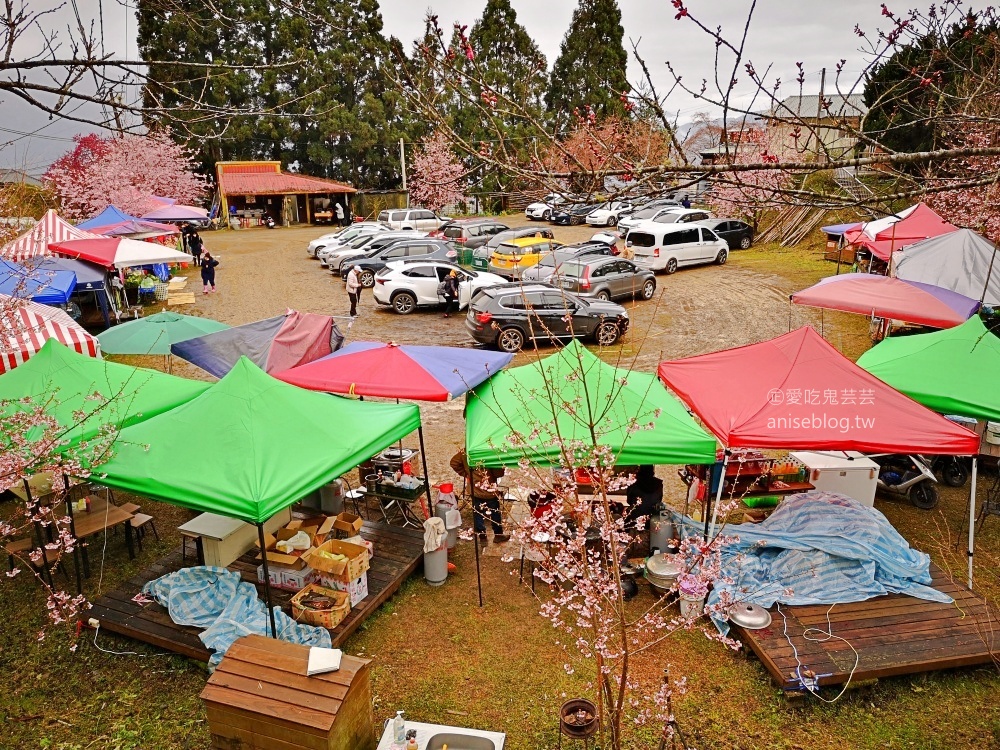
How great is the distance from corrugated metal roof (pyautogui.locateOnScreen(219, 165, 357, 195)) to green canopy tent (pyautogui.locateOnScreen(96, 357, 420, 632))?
39960 mm

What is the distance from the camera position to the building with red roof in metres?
43.8

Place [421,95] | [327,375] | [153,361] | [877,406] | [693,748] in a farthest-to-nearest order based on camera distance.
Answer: [153,361]
[327,375]
[877,406]
[693,748]
[421,95]

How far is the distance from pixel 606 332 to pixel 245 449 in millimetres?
11563

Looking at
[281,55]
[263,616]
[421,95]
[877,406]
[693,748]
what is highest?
[281,55]

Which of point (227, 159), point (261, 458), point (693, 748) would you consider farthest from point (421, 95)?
point (227, 159)

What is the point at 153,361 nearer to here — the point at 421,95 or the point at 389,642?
the point at 389,642

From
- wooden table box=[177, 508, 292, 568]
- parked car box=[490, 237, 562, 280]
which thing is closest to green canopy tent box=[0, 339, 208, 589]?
wooden table box=[177, 508, 292, 568]

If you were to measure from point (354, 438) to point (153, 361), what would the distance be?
1226 cm

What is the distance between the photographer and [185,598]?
699 centimetres

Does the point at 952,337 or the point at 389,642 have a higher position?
the point at 952,337

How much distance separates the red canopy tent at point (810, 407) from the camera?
23.4 ft

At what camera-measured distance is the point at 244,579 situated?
7684 mm

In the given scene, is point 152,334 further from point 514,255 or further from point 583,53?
point 583,53

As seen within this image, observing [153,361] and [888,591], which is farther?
[153,361]
